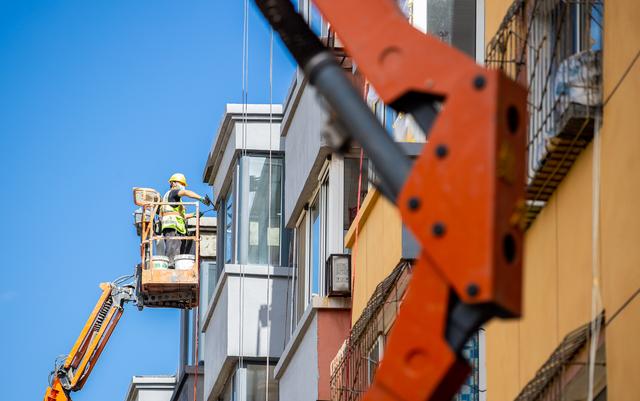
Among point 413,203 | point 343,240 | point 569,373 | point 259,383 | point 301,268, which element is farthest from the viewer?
point 259,383

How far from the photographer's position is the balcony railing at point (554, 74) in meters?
11.5

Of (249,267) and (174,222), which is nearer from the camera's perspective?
(249,267)

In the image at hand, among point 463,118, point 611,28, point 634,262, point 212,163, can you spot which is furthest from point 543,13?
point 212,163

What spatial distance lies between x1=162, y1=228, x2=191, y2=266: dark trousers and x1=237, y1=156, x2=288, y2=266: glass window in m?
9.53

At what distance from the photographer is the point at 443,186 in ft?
27.2

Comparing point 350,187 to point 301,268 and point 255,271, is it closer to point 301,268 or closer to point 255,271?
point 301,268

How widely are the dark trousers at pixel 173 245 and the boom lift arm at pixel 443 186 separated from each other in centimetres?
3055

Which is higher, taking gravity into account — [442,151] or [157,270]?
[157,270]

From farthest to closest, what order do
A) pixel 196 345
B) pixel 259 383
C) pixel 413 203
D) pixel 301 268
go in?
pixel 196 345 → pixel 259 383 → pixel 301 268 → pixel 413 203

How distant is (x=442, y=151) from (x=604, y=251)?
3101mm

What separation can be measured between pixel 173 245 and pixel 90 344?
1016 cm

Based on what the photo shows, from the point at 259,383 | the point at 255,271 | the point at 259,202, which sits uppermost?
the point at 259,202

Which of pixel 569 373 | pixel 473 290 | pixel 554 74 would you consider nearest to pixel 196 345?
pixel 554 74

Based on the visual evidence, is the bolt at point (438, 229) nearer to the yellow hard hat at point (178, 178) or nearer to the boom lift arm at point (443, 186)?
the boom lift arm at point (443, 186)
